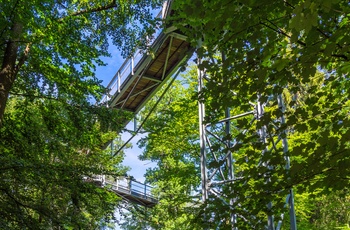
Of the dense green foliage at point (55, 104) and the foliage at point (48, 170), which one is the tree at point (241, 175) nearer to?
the foliage at point (48, 170)

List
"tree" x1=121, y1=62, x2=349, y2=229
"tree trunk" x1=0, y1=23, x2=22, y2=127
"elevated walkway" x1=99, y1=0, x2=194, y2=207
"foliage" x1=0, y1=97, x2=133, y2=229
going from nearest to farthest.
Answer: "tree" x1=121, y1=62, x2=349, y2=229 < "foliage" x1=0, y1=97, x2=133, y2=229 < "tree trunk" x1=0, y1=23, x2=22, y2=127 < "elevated walkway" x1=99, y1=0, x2=194, y2=207

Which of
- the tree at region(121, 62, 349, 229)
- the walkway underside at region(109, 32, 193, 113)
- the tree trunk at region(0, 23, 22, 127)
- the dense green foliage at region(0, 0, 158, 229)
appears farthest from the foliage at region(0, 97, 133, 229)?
the walkway underside at region(109, 32, 193, 113)

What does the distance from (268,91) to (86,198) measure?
3.78 meters

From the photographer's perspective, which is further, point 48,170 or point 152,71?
point 152,71

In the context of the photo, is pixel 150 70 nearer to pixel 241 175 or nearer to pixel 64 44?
pixel 64 44

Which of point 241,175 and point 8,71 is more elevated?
point 8,71

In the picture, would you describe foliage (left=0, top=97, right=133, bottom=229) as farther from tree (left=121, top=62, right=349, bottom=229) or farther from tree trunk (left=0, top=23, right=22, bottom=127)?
tree (left=121, top=62, right=349, bottom=229)


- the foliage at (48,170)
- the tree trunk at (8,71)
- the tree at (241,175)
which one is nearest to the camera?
the tree at (241,175)

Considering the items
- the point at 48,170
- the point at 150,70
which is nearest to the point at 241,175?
the point at 48,170

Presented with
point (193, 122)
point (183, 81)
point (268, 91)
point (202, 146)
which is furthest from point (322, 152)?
point (183, 81)

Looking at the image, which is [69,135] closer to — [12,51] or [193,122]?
[12,51]

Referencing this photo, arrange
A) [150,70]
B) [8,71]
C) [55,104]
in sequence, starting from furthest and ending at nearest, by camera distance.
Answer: [150,70] → [55,104] → [8,71]

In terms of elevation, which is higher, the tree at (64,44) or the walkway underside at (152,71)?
the walkway underside at (152,71)

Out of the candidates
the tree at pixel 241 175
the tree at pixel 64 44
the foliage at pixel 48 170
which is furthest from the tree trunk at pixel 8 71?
the tree at pixel 241 175
